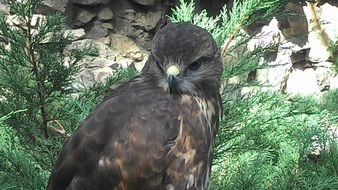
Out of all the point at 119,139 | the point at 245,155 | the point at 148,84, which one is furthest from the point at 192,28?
the point at 245,155

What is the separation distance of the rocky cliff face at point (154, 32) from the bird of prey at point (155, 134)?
396cm

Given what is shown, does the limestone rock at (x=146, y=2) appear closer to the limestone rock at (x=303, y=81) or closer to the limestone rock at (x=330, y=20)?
the limestone rock at (x=303, y=81)

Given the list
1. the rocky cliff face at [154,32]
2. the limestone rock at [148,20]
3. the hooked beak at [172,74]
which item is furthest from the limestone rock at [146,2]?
A: the hooked beak at [172,74]

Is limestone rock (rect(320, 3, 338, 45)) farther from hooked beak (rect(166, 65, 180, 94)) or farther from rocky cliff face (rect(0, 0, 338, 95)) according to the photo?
hooked beak (rect(166, 65, 180, 94))

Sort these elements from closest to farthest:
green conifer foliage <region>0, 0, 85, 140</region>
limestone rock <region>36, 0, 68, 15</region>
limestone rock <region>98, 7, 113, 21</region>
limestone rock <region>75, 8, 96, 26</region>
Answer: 1. green conifer foliage <region>0, 0, 85, 140</region>
2. limestone rock <region>36, 0, 68, 15</region>
3. limestone rock <region>75, 8, 96, 26</region>
4. limestone rock <region>98, 7, 113, 21</region>

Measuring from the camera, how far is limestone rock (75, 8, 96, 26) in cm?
631

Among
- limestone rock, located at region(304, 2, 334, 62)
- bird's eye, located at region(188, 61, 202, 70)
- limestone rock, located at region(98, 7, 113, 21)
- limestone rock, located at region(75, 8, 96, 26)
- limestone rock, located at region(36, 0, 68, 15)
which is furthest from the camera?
limestone rock, located at region(304, 2, 334, 62)

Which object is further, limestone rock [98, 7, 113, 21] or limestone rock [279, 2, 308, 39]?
limestone rock [279, 2, 308, 39]

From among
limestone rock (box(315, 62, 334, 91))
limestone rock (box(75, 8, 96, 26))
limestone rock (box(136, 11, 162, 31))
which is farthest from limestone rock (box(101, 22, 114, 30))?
limestone rock (box(315, 62, 334, 91))

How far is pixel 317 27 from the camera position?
739 centimetres

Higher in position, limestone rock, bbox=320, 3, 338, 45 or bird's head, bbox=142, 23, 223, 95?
bird's head, bbox=142, 23, 223, 95

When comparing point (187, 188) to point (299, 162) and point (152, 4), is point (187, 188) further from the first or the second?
point (152, 4)

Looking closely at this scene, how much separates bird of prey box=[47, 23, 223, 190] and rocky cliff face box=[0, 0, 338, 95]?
3957mm

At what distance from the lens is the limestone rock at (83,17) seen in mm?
6305
